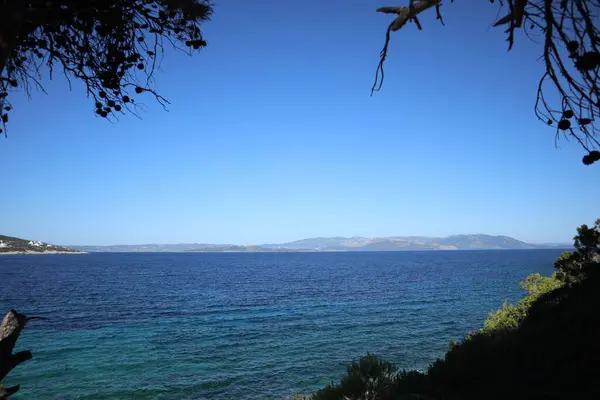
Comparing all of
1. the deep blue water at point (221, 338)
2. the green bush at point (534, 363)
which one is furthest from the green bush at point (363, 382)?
the deep blue water at point (221, 338)

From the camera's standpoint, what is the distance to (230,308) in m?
42.9

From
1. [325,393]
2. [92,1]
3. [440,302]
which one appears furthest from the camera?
[440,302]

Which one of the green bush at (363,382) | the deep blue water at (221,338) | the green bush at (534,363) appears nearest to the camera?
the green bush at (534,363)

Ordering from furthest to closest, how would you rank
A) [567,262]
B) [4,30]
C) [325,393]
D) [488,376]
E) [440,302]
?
1. [440,302]
2. [567,262]
3. [325,393]
4. [488,376]
5. [4,30]

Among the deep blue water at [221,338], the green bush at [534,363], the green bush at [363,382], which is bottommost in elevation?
the deep blue water at [221,338]

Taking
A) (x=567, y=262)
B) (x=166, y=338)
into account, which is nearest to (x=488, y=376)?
(x=567, y=262)

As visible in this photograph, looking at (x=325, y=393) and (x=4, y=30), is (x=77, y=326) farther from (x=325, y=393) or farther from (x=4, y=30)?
(x=4, y=30)

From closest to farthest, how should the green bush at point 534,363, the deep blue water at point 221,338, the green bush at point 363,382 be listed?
the green bush at point 534,363 → the green bush at point 363,382 → the deep blue water at point 221,338

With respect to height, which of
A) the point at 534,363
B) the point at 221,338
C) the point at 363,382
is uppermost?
the point at 534,363

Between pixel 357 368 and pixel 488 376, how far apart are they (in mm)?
5709

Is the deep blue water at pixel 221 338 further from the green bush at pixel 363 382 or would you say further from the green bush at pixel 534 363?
the green bush at pixel 534 363

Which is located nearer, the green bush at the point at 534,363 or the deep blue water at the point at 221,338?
the green bush at the point at 534,363

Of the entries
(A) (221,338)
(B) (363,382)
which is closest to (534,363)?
(B) (363,382)

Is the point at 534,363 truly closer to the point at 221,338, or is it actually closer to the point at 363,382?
the point at 363,382
